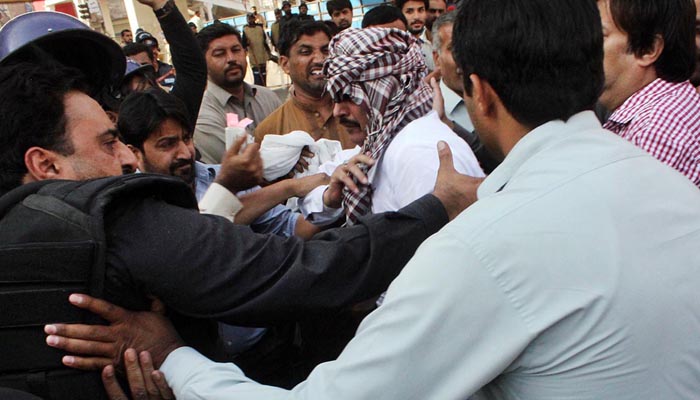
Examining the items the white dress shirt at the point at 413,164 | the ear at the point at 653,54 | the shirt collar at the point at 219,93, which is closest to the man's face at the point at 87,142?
the white dress shirt at the point at 413,164

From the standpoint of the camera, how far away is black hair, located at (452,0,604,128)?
3.62 feet

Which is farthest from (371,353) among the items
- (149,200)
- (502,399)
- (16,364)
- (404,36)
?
(404,36)

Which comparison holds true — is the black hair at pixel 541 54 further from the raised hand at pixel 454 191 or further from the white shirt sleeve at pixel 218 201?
the white shirt sleeve at pixel 218 201

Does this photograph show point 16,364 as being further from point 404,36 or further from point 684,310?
point 404,36

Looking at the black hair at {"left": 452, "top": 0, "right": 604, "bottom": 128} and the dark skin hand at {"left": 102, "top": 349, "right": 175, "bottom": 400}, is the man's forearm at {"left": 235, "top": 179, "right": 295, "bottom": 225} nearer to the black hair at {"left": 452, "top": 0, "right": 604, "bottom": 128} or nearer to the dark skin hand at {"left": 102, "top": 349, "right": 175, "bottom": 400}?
the dark skin hand at {"left": 102, "top": 349, "right": 175, "bottom": 400}

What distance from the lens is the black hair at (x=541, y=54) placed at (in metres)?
1.10

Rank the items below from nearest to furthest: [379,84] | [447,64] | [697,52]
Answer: [379,84] < [697,52] < [447,64]

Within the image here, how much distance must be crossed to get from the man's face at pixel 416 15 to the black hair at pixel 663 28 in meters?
4.64

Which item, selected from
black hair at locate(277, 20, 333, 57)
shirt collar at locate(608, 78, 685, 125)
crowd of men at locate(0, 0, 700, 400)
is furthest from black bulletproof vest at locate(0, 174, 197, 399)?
black hair at locate(277, 20, 333, 57)

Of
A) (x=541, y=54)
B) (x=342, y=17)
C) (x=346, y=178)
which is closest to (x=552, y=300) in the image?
(x=541, y=54)

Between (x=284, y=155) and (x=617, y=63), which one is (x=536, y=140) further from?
(x=284, y=155)

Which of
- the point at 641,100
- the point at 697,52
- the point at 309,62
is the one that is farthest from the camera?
the point at 309,62

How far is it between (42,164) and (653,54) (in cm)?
196

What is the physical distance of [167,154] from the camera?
2.82 meters
